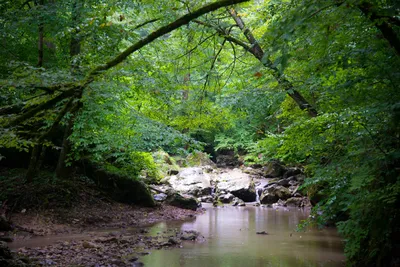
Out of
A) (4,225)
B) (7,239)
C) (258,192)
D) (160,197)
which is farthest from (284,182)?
(7,239)

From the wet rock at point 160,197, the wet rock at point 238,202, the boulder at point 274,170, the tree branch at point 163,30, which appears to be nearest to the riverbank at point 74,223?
the wet rock at point 160,197

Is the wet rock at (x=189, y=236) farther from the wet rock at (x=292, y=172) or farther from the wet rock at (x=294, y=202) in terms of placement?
the wet rock at (x=292, y=172)

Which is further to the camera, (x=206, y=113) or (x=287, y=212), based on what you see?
(x=287, y=212)

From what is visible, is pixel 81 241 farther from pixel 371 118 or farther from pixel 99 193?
pixel 371 118

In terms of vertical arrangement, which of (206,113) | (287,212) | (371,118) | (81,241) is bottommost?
(81,241)

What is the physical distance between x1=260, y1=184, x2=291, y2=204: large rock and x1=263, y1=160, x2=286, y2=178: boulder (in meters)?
2.96

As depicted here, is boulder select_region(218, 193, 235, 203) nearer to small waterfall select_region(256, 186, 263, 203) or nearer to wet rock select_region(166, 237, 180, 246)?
small waterfall select_region(256, 186, 263, 203)

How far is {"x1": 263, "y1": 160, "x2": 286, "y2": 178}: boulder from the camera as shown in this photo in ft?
67.8

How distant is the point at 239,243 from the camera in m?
8.34

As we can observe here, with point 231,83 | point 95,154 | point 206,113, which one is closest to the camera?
point 206,113

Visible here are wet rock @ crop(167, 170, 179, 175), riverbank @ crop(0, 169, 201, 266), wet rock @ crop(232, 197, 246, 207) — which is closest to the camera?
riverbank @ crop(0, 169, 201, 266)

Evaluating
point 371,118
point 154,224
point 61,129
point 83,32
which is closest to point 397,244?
point 371,118

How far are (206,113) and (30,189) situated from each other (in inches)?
212

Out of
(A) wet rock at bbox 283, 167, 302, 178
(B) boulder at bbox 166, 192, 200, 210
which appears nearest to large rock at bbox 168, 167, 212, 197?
(B) boulder at bbox 166, 192, 200, 210
